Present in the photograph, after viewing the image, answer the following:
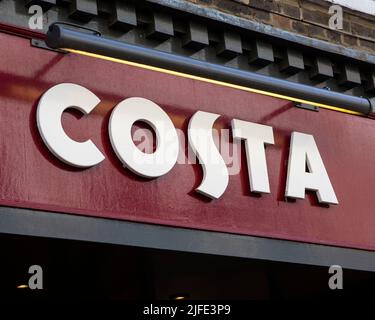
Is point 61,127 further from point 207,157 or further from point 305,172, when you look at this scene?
point 305,172

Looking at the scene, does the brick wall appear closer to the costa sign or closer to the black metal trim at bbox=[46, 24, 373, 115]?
the black metal trim at bbox=[46, 24, 373, 115]

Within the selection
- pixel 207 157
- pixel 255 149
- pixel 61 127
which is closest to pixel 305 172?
pixel 255 149

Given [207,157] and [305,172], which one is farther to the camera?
[305,172]

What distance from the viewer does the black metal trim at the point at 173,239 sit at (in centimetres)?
428

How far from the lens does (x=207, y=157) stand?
198 inches

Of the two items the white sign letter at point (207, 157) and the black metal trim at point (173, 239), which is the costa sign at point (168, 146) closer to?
the white sign letter at point (207, 157)

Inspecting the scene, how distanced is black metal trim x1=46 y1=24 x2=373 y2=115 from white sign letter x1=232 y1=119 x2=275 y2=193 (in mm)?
266

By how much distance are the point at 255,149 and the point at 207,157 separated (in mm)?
345

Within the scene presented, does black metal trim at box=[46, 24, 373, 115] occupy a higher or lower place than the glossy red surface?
higher

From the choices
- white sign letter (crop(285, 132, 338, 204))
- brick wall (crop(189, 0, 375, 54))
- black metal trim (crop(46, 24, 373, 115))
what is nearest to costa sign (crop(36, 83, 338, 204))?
white sign letter (crop(285, 132, 338, 204))

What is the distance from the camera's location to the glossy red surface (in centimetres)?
445

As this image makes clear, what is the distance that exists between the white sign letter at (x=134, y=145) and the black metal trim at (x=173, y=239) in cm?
33
